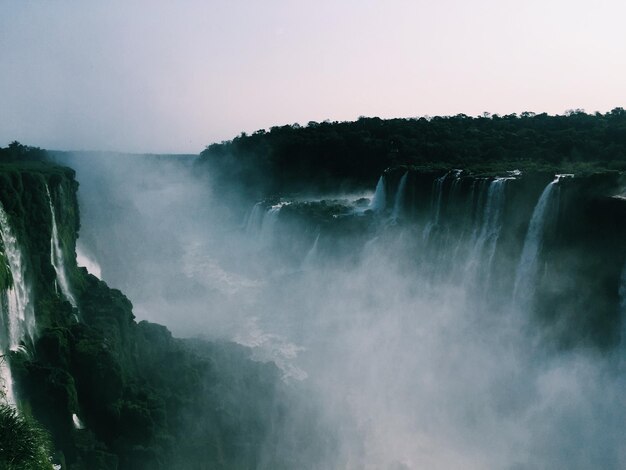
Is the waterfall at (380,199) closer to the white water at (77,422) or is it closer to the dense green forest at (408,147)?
the dense green forest at (408,147)

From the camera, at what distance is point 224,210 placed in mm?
67312

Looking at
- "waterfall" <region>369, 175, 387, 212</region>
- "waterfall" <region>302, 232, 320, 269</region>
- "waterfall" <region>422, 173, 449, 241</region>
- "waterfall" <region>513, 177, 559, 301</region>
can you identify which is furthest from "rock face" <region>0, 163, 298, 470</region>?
"waterfall" <region>369, 175, 387, 212</region>

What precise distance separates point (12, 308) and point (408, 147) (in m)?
Answer: 49.8

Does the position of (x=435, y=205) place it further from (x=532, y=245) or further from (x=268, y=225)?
(x=268, y=225)

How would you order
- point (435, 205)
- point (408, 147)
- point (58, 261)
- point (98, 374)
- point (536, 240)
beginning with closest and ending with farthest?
point (98, 374) < point (58, 261) < point (536, 240) < point (435, 205) < point (408, 147)

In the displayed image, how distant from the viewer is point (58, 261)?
20781 mm

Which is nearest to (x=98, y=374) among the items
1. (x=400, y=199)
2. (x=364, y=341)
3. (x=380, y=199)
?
(x=364, y=341)

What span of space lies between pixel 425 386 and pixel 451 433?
3.72 metres

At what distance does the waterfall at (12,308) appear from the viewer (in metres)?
14.2

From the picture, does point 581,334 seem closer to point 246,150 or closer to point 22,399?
point 22,399

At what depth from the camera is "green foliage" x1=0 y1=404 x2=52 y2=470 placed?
9977 mm

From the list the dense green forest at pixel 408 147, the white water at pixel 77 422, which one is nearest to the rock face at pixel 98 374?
the white water at pixel 77 422

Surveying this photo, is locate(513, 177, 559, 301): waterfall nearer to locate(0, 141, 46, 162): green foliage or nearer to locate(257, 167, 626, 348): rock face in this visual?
locate(257, 167, 626, 348): rock face

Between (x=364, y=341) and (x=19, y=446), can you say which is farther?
(x=364, y=341)
